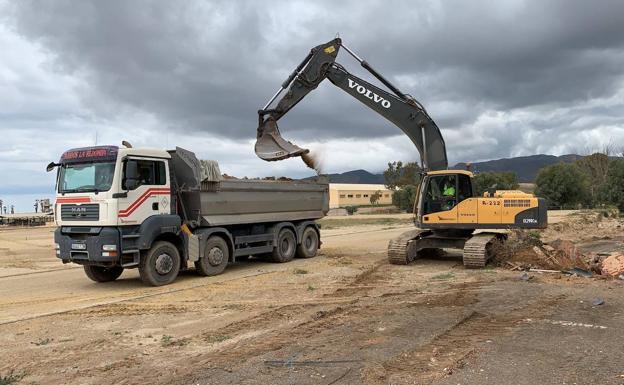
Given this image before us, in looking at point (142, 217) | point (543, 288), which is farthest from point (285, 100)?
point (543, 288)

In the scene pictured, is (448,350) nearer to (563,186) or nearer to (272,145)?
(272,145)

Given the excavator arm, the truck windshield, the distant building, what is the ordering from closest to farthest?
1. the truck windshield
2. the excavator arm
3. the distant building

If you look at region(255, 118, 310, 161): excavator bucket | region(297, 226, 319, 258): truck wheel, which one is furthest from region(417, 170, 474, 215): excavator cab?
region(297, 226, 319, 258): truck wheel

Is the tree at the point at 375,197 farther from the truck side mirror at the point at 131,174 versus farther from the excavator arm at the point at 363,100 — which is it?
the truck side mirror at the point at 131,174

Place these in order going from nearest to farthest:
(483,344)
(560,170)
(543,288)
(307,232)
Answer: (483,344) < (543,288) < (307,232) < (560,170)

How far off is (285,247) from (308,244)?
1356 millimetres

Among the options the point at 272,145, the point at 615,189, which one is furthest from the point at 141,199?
the point at 615,189

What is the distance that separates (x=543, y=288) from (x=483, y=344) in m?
4.79

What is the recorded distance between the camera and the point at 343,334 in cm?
762

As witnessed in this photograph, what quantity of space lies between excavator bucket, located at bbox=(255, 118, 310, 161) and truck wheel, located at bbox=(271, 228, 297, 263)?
2614 millimetres

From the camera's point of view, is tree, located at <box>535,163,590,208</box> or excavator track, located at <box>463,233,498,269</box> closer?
excavator track, located at <box>463,233,498,269</box>

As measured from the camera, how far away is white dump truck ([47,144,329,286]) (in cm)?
1207

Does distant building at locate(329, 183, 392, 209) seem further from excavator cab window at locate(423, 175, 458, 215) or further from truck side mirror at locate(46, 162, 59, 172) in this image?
truck side mirror at locate(46, 162, 59, 172)

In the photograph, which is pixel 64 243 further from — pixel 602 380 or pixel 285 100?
pixel 602 380
